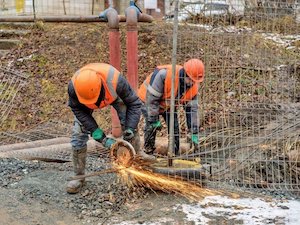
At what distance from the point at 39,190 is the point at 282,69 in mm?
4242

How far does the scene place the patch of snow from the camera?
4.29 m

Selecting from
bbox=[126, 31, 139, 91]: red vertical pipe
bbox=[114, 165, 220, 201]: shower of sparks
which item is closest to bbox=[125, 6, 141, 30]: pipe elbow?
bbox=[126, 31, 139, 91]: red vertical pipe

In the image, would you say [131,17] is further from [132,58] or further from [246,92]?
[246,92]

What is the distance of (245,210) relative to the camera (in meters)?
4.48

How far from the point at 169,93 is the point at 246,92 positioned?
2296mm

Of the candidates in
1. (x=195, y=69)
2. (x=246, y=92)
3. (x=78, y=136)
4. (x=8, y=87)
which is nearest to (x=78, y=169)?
(x=78, y=136)

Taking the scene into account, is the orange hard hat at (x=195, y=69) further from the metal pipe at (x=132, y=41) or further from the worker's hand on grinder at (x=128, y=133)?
the metal pipe at (x=132, y=41)

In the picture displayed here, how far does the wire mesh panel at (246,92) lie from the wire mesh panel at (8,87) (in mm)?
3182

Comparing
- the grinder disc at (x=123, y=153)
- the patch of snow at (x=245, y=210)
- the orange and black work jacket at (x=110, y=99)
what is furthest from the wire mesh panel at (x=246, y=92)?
the grinder disc at (x=123, y=153)

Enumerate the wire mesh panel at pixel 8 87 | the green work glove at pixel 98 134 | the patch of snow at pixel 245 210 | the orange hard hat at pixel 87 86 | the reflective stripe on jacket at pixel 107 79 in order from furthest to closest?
the wire mesh panel at pixel 8 87 → the green work glove at pixel 98 134 → the reflective stripe on jacket at pixel 107 79 → the orange hard hat at pixel 87 86 → the patch of snow at pixel 245 210

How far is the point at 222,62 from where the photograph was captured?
6.83 m

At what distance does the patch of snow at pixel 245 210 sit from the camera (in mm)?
4289

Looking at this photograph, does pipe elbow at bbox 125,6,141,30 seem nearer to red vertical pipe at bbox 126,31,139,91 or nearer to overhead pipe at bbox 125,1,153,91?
overhead pipe at bbox 125,1,153,91

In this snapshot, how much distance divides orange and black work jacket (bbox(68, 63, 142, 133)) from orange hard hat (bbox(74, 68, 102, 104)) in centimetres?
8
